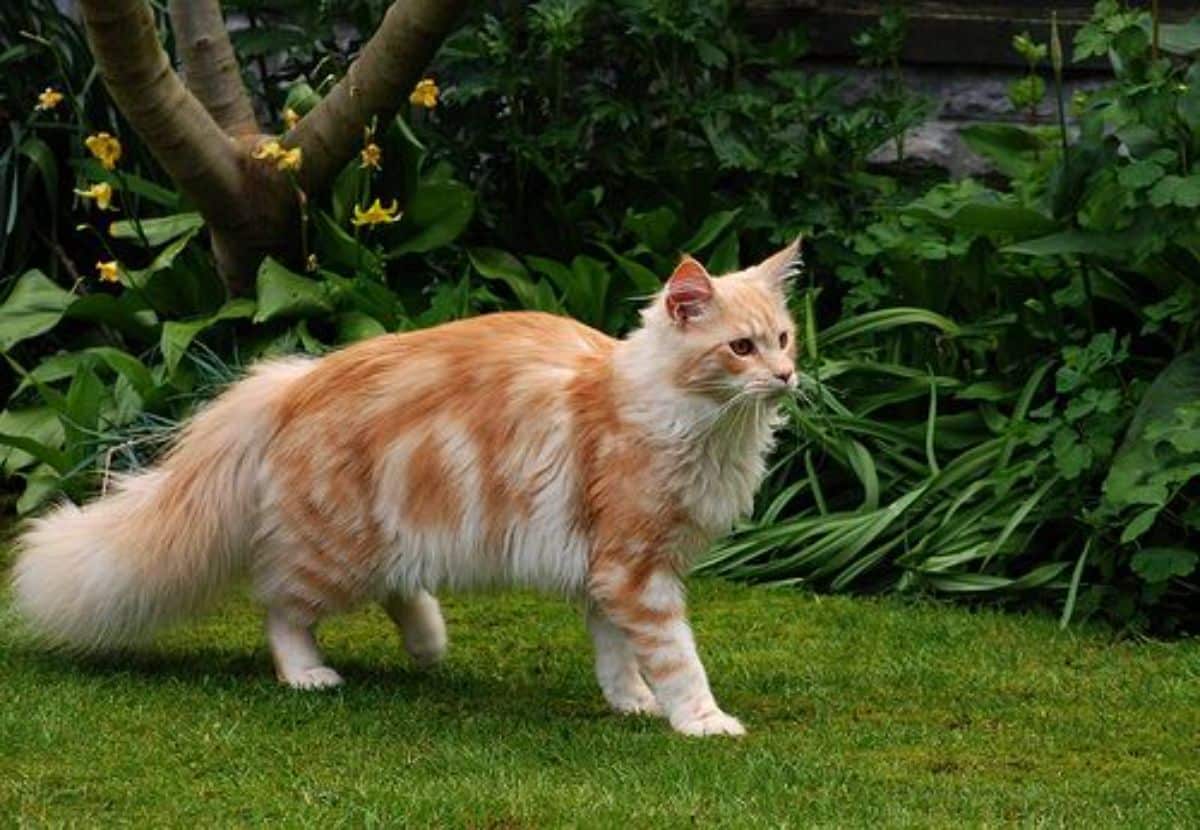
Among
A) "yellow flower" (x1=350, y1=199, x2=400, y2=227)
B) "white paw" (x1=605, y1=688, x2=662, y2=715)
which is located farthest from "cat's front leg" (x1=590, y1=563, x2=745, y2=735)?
"yellow flower" (x1=350, y1=199, x2=400, y2=227)

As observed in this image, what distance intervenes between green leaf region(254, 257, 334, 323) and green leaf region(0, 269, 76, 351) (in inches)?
35.0

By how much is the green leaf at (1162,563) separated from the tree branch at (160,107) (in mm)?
3410

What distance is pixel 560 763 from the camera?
210 inches

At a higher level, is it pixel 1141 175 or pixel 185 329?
pixel 1141 175

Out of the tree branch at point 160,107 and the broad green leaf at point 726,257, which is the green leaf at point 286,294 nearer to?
the tree branch at point 160,107

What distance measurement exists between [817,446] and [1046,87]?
2330mm

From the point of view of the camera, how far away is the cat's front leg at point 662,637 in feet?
18.6

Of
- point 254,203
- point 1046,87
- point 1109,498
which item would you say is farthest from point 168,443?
point 1046,87

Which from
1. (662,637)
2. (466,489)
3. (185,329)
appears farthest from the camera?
(185,329)

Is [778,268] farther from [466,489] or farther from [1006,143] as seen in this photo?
[1006,143]

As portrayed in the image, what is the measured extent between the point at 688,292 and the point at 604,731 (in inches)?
42.4

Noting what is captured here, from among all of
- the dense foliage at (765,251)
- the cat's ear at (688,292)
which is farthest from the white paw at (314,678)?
the dense foliage at (765,251)

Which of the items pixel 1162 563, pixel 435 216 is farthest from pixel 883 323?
pixel 435 216

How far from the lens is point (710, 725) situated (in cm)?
561
